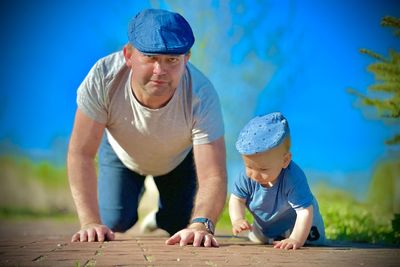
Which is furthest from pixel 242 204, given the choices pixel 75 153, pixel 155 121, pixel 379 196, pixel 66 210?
pixel 66 210

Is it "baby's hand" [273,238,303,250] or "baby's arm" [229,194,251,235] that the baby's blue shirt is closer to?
"baby's arm" [229,194,251,235]

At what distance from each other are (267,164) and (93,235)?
111 centimetres

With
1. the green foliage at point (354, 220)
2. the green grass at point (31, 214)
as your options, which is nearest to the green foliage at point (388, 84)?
the green foliage at point (354, 220)

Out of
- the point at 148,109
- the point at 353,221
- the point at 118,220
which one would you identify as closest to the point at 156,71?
the point at 148,109

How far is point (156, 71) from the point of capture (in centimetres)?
367

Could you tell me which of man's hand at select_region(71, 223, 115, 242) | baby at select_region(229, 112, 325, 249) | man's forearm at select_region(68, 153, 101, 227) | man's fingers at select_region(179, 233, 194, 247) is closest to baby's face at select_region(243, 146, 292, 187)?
baby at select_region(229, 112, 325, 249)

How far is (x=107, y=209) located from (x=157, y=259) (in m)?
2.35

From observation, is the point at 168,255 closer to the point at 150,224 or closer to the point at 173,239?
the point at 173,239

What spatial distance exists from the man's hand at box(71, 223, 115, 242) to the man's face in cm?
87

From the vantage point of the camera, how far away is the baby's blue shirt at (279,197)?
12.0 feet

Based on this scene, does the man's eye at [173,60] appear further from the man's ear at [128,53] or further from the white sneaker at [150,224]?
the white sneaker at [150,224]

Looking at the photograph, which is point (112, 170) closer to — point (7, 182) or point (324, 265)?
point (324, 265)

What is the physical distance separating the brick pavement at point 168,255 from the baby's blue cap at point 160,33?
3.65ft

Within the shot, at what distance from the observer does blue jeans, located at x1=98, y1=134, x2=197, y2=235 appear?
5.01 metres
